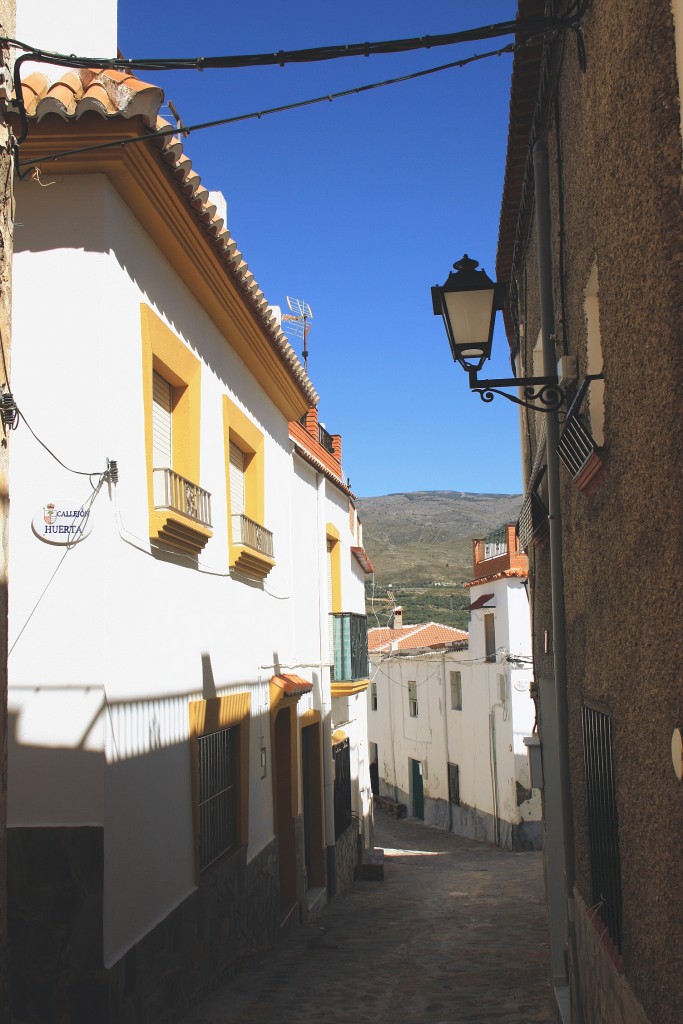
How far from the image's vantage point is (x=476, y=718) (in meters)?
29.8

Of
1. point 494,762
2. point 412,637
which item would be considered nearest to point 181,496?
point 494,762

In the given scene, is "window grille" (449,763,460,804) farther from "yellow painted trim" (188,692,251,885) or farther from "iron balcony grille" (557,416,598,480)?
"iron balcony grille" (557,416,598,480)

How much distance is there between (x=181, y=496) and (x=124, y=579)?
120cm

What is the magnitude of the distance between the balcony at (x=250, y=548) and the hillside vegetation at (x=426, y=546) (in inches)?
888

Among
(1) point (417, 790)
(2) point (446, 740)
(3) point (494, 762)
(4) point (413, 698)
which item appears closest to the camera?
(3) point (494, 762)

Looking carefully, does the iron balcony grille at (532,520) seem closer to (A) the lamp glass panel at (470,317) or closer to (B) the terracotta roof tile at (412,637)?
(A) the lamp glass panel at (470,317)

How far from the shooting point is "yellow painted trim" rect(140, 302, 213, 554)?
6918mm

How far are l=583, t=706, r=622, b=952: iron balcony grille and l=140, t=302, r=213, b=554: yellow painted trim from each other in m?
3.10

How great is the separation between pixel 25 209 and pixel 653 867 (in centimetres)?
510

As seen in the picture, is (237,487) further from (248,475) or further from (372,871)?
(372,871)

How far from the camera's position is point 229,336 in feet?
31.1

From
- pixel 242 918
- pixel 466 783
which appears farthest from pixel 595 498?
pixel 466 783

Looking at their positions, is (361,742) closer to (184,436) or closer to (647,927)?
(184,436)

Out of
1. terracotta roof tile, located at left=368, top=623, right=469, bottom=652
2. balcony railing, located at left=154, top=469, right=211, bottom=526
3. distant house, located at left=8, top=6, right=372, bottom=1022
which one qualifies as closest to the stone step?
distant house, located at left=8, top=6, right=372, bottom=1022
